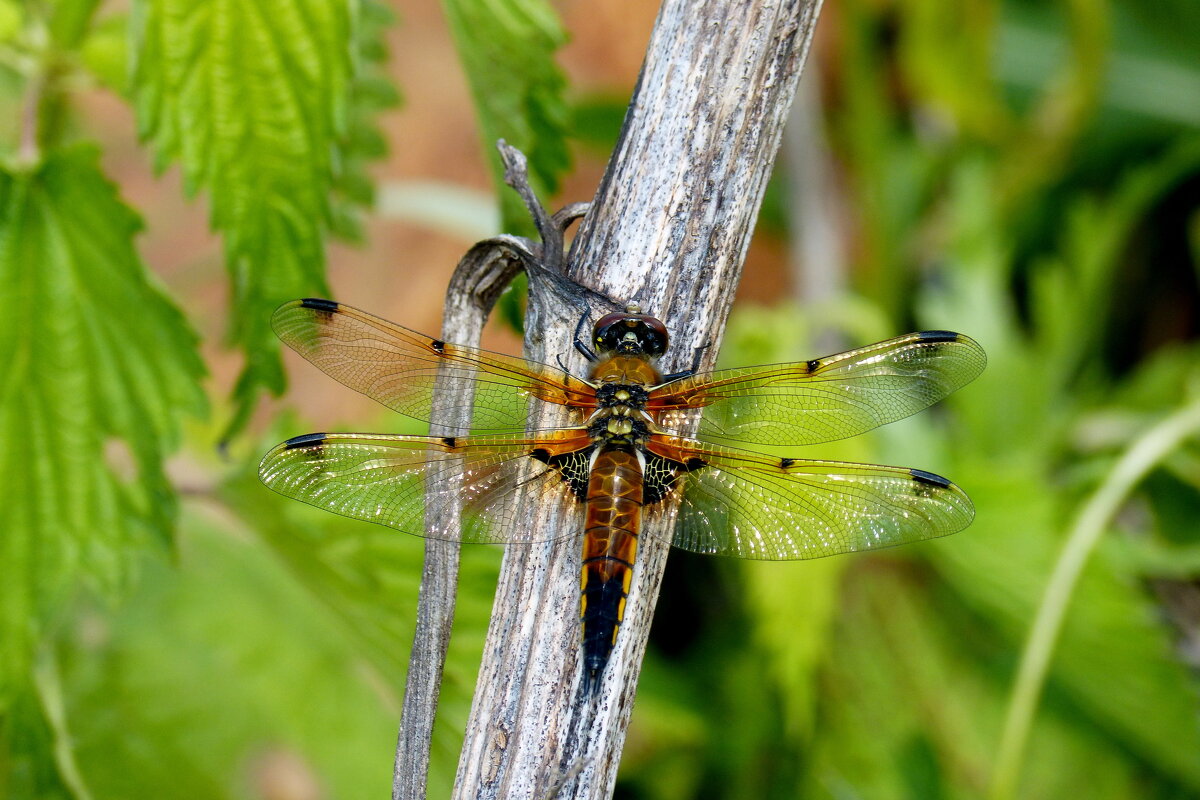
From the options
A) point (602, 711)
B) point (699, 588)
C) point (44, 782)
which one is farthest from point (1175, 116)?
point (44, 782)

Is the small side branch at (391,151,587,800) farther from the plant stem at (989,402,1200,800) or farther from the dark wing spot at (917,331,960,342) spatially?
the plant stem at (989,402,1200,800)

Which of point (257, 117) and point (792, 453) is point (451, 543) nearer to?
point (257, 117)

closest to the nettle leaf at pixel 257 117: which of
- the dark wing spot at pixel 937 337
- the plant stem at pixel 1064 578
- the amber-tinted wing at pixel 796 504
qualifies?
the amber-tinted wing at pixel 796 504

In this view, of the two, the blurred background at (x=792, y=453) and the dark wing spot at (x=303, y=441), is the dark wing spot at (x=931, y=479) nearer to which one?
the blurred background at (x=792, y=453)

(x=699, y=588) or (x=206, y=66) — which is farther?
(x=699, y=588)

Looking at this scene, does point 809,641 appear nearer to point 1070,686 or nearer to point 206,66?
point 1070,686

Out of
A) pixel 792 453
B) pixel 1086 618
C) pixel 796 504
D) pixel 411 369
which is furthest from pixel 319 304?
pixel 1086 618

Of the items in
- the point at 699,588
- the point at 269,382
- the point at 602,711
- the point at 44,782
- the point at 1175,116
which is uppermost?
the point at 1175,116
